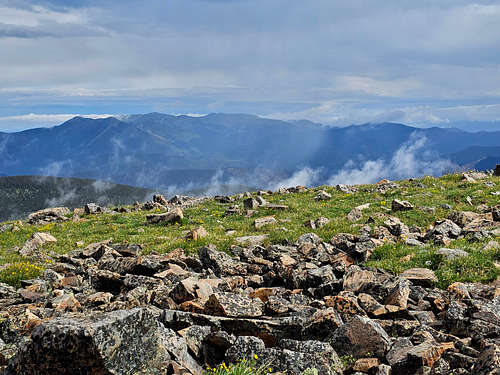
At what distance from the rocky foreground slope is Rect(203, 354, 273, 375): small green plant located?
0.48ft

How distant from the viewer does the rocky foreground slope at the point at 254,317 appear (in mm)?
6430

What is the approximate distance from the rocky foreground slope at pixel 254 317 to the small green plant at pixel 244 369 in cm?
14

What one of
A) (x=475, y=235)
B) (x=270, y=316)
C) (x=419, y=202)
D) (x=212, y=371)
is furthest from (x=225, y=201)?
(x=212, y=371)

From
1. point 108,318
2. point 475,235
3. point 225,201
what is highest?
point 108,318

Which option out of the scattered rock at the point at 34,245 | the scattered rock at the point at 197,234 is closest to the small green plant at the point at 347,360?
the scattered rock at the point at 197,234

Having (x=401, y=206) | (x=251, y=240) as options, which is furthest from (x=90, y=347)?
(x=401, y=206)

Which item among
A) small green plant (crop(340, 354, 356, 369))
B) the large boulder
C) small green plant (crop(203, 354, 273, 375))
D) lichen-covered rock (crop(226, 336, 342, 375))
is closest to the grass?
small green plant (crop(340, 354, 356, 369))

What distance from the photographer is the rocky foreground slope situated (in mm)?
6430

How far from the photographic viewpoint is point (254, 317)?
9.16 metres

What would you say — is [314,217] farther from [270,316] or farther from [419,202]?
[270,316]

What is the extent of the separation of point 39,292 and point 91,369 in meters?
7.97

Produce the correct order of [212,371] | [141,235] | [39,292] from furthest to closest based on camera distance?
[141,235] → [39,292] → [212,371]

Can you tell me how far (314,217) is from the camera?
2522 centimetres

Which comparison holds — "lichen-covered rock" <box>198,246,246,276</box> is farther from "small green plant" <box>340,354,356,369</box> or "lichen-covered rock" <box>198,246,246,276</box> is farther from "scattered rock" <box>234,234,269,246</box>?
"small green plant" <box>340,354,356,369</box>
